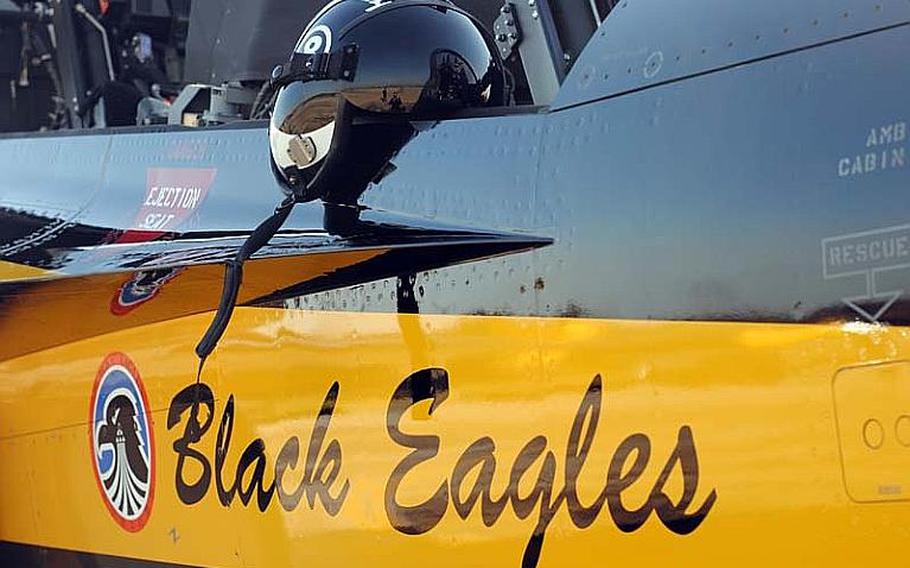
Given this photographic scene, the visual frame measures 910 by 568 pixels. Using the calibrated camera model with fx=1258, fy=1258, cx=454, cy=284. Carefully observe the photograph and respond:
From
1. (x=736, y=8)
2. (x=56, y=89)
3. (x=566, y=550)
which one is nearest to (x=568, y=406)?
(x=566, y=550)

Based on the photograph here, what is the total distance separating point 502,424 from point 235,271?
0.84m

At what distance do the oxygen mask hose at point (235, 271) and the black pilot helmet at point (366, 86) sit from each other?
97 mm

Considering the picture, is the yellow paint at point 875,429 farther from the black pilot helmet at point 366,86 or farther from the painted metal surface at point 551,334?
the black pilot helmet at point 366,86

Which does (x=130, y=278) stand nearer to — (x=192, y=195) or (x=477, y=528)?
(x=192, y=195)

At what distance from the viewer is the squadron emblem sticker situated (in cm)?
377

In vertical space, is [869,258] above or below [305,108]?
below

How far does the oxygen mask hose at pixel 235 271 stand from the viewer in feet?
10.4

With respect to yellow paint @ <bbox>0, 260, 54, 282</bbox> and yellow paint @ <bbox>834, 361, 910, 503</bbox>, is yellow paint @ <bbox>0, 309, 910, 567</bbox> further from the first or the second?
yellow paint @ <bbox>0, 260, 54, 282</bbox>

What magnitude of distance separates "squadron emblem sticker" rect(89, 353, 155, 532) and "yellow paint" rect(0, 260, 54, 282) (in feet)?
1.09

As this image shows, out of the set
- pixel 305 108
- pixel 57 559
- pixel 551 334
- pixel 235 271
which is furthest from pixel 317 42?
pixel 57 559

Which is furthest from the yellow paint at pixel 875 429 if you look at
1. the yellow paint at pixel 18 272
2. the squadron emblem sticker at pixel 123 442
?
the yellow paint at pixel 18 272

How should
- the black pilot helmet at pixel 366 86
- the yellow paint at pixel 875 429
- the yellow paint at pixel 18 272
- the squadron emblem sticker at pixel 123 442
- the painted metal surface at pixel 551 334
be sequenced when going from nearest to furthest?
the yellow paint at pixel 875 429 → the painted metal surface at pixel 551 334 → the black pilot helmet at pixel 366 86 → the squadron emblem sticker at pixel 123 442 → the yellow paint at pixel 18 272

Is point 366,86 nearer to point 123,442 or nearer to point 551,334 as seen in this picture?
point 551,334

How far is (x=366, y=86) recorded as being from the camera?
3.12 m
